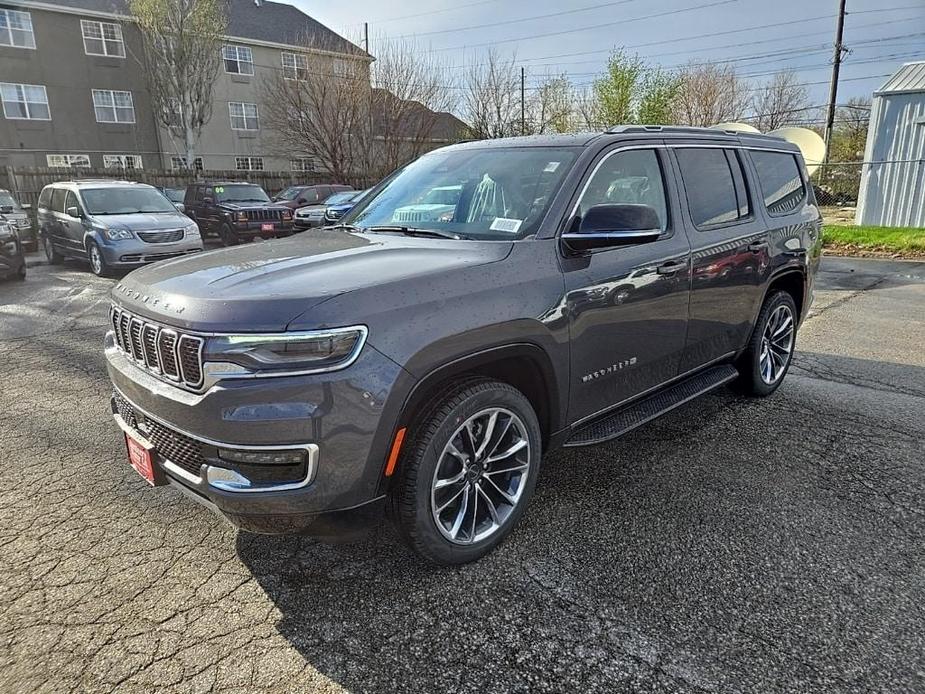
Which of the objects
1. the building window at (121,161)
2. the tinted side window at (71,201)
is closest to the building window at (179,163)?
the building window at (121,161)

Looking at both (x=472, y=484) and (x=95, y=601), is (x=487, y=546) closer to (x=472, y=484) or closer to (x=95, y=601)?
(x=472, y=484)

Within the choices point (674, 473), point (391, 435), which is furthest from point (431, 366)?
point (674, 473)

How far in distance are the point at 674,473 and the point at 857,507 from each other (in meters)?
0.91

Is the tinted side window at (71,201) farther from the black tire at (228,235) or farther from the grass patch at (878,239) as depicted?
the grass patch at (878,239)

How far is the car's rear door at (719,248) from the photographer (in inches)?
146

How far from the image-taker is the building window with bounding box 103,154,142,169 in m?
31.0

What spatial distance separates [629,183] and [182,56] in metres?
30.6

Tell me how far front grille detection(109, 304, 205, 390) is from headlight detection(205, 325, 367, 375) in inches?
5.0

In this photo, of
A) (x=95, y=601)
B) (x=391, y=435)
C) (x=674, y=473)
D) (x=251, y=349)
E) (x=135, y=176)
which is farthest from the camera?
(x=135, y=176)

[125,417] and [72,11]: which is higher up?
[72,11]

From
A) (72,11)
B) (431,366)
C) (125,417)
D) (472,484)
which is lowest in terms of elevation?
(472,484)

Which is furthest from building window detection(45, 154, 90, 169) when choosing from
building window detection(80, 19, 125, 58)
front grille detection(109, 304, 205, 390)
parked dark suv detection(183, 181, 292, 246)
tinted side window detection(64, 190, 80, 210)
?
front grille detection(109, 304, 205, 390)

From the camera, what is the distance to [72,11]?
28.8 m

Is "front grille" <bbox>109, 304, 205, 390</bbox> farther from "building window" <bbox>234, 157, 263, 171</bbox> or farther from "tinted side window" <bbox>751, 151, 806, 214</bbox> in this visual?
"building window" <bbox>234, 157, 263, 171</bbox>
